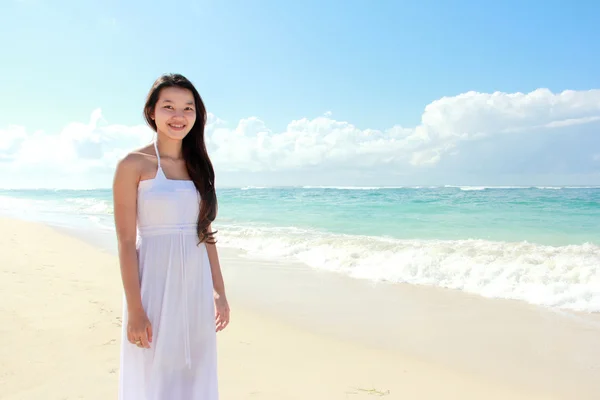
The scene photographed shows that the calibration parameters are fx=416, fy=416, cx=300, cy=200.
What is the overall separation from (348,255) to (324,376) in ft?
19.0

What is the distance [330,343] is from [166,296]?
10.3ft

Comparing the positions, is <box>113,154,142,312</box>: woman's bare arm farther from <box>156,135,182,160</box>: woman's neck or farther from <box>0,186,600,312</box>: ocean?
<box>0,186,600,312</box>: ocean

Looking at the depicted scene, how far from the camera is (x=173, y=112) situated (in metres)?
1.96

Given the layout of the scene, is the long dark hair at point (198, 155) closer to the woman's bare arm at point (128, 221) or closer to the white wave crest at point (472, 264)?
the woman's bare arm at point (128, 221)

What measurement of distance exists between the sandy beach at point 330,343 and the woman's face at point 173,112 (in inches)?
92.6

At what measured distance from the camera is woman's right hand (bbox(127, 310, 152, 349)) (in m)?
Result: 1.81

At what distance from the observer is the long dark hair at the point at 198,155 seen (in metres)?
1.99

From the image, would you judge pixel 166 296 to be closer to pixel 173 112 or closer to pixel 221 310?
pixel 221 310

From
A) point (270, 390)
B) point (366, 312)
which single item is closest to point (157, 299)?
point (270, 390)

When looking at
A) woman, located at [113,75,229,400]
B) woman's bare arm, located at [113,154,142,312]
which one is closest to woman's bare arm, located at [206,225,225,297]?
woman, located at [113,75,229,400]

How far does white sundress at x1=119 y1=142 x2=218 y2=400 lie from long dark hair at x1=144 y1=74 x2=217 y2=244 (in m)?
0.06

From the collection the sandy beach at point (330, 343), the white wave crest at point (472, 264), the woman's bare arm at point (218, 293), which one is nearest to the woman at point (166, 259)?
the woman's bare arm at point (218, 293)

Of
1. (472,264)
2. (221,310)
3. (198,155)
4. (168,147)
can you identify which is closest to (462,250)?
(472,264)

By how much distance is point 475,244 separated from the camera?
10.9 metres
